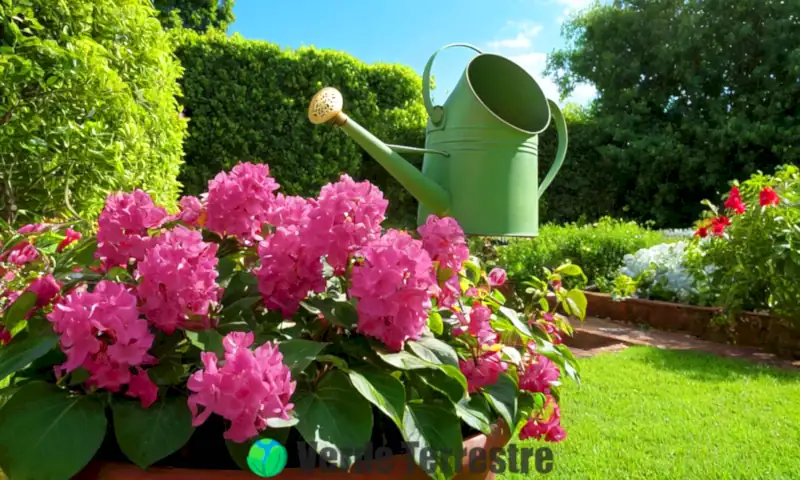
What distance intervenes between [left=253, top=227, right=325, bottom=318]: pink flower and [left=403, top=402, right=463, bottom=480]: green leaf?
0.68ft

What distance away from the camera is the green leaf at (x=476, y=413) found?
2.52 ft

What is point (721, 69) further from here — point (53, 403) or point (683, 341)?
point (53, 403)

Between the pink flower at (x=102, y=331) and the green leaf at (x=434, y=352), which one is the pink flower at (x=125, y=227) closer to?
the pink flower at (x=102, y=331)

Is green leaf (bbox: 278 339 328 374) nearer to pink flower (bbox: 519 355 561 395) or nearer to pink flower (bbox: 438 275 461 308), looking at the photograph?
pink flower (bbox: 438 275 461 308)

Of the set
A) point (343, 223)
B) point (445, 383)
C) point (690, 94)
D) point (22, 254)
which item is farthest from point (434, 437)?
point (690, 94)

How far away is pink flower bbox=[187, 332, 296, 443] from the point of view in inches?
24.1

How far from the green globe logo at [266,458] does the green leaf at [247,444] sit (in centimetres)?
1

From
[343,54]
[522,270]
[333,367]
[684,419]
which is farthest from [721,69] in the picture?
[333,367]

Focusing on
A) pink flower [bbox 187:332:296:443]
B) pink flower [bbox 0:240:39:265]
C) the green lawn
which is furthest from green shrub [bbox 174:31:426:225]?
pink flower [bbox 187:332:296:443]

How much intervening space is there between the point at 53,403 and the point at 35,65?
200 centimetres

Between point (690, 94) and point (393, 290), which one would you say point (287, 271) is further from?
point (690, 94)

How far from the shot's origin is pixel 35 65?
2258mm

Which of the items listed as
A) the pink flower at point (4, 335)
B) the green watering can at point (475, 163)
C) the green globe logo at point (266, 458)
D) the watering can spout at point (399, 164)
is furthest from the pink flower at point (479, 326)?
the green watering can at point (475, 163)

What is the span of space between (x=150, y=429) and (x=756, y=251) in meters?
3.74
